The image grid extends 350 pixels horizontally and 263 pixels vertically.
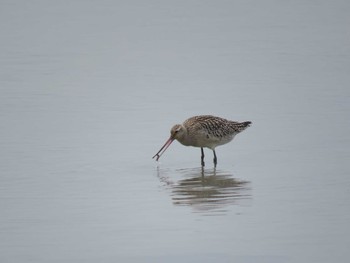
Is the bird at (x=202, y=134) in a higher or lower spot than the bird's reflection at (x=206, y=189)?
higher

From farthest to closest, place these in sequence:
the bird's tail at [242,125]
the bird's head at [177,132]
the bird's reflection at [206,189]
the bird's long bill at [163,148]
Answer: the bird's tail at [242,125] → the bird's head at [177,132] → the bird's long bill at [163,148] → the bird's reflection at [206,189]

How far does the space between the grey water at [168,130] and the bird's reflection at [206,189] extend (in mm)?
22

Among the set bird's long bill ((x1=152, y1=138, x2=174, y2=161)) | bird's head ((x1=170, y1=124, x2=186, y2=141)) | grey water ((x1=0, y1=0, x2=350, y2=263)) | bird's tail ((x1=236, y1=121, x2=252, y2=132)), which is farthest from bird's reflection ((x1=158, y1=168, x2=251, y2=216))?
bird's tail ((x1=236, y1=121, x2=252, y2=132))

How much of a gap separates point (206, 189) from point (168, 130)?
10.9 feet

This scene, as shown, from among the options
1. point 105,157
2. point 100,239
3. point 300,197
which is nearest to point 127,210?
point 100,239

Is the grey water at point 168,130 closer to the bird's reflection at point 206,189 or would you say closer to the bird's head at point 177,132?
the bird's reflection at point 206,189

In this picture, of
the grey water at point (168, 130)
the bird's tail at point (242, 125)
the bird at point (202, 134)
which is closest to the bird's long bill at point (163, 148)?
the bird at point (202, 134)

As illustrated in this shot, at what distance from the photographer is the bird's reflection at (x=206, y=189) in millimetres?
9836

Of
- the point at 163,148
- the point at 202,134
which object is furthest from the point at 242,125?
the point at 163,148

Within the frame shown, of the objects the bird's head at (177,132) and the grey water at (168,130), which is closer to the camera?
the grey water at (168,130)

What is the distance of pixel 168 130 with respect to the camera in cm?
1385

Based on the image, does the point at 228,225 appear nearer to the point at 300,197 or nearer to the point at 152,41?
the point at 300,197

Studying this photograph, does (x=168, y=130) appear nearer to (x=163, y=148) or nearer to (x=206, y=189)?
(x=163, y=148)

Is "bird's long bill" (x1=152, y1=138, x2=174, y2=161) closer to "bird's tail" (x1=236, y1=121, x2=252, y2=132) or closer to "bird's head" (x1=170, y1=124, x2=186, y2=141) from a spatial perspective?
"bird's head" (x1=170, y1=124, x2=186, y2=141)
